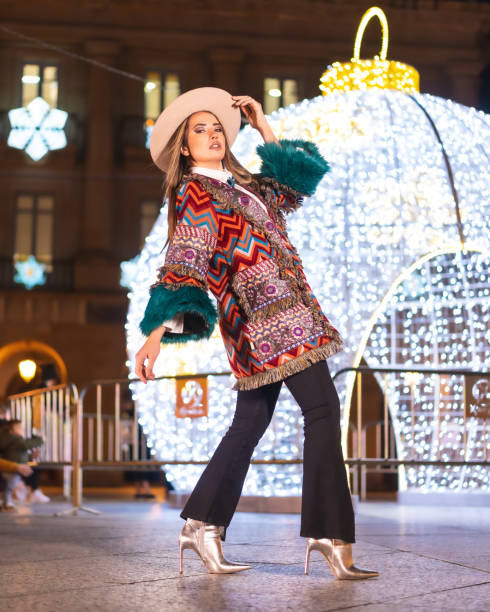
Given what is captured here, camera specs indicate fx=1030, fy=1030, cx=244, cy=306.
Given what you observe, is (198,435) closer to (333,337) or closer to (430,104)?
(430,104)

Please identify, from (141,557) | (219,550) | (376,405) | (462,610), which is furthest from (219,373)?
(376,405)

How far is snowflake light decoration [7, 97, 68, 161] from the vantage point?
21.2 metres

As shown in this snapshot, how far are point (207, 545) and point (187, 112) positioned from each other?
58.4 inches

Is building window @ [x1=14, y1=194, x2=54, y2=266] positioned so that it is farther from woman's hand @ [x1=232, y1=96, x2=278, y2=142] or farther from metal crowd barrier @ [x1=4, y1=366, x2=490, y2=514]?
woman's hand @ [x1=232, y1=96, x2=278, y2=142]

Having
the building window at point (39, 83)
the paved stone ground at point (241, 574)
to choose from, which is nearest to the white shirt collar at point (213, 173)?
the paved stone ground at point (241, 574)

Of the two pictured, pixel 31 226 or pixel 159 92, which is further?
pixel 159 92

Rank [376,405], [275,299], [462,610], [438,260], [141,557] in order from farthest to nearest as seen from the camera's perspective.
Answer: [376,405] → [438,260] → [141,557] → [275,299] → [462,610]

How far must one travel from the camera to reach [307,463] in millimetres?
3250

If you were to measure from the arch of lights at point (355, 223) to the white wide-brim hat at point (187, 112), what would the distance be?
3352mm

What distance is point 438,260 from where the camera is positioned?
27.3 feet

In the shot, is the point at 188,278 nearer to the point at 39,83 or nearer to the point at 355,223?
the point at 355,223

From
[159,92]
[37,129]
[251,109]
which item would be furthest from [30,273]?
[251,109]

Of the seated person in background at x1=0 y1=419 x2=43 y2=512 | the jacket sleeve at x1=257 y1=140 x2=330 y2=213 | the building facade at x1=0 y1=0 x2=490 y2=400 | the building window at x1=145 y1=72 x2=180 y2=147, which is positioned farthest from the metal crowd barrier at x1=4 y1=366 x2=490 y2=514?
the building window at x1=145 y1=72 x2=180 y2=147

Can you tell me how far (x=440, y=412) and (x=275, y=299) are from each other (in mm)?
5502
